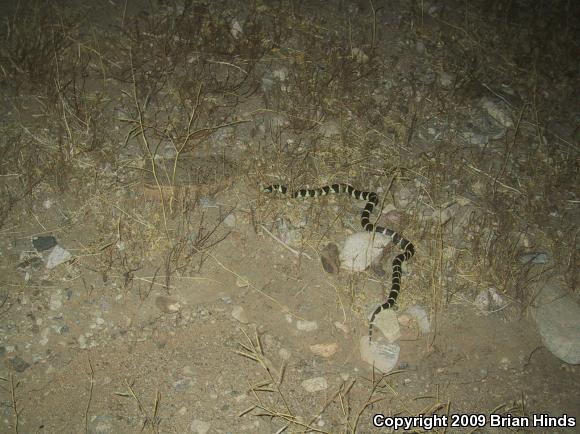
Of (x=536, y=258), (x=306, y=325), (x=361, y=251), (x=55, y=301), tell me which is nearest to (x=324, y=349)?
(x=306, y=325)

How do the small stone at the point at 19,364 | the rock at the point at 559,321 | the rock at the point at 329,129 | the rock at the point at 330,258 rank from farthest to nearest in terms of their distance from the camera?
the rock at the point at 329,129
the rock at the point at 330,258
the rock at the point at 559,321
the small stone at the point at 19,364

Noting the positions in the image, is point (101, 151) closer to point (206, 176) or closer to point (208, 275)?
point (206, 176)

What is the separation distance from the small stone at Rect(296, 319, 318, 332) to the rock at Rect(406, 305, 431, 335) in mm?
925

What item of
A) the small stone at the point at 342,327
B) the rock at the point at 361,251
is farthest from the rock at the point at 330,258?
the small stone at the point at 342,327

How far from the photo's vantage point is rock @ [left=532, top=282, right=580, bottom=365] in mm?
4461

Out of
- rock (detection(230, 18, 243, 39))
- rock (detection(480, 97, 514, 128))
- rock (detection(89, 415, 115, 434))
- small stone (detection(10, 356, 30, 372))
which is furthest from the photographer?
rock (detection(230, 18, 243, 39))

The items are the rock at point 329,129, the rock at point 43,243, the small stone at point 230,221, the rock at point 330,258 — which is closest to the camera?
the rock at point 43,243

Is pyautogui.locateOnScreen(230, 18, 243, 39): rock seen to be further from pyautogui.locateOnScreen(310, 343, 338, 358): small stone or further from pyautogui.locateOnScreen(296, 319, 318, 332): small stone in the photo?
pyautogui.locateOnScreen(310, 343, 338, 358): small stone

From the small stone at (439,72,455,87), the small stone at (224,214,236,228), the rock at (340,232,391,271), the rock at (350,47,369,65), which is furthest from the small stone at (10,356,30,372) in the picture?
the small stone at (439,72,455,87)

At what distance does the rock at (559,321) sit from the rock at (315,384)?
84.9 inches

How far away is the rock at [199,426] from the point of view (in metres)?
3.70

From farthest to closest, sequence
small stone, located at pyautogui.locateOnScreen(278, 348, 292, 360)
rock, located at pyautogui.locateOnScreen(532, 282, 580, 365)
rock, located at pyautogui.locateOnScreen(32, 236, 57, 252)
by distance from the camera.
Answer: rock, located at pyautogui.locateOnScreen(32, 236, 57, 252), rock, located at pyautogui.locateOnScreen(532, 282, 580, 365), small stone, located at pyautogui.locateOnScreen(278, 348, 292, 360)

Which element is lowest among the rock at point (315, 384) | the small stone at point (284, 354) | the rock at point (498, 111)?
the rock at point (315, 384)

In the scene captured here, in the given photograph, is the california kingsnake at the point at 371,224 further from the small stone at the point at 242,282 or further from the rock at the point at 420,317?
the small stone at the point at 242,282
